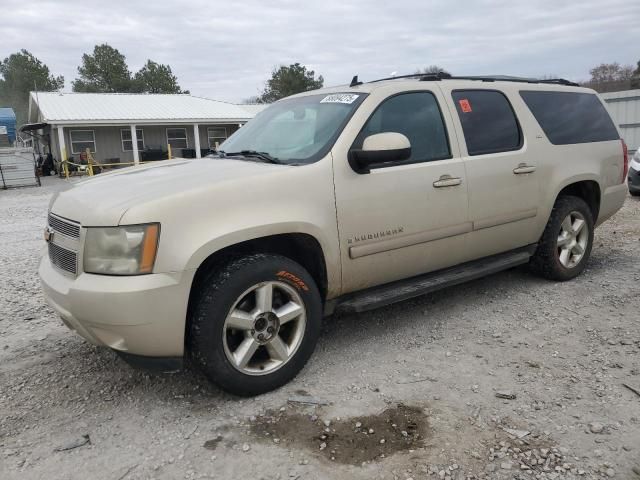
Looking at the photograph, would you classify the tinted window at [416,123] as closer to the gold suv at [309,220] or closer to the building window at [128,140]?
the gold suv at [309,220]

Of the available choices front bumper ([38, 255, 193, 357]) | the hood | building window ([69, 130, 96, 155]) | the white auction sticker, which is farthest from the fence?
front bumper ([38, 255, 193, 357])

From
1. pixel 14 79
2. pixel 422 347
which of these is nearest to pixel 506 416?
pixel 422 347

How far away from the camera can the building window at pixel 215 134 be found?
29.8 m

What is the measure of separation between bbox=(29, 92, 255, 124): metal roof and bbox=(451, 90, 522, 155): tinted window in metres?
23.3

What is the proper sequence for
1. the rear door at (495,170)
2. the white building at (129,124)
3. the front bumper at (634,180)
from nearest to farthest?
the rear door at (495,170)
the front bumper at (634,180)
the white building at (129,124)

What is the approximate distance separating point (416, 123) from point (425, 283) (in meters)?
1.18

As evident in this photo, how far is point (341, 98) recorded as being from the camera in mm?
3748

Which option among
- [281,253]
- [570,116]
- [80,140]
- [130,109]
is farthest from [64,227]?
[130,109]

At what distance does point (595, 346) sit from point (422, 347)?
46.9 inches

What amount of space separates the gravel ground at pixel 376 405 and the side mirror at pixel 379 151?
1337 millimetres

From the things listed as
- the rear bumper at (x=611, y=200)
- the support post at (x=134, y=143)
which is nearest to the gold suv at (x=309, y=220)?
the rear bumper at (x=611, y=200)

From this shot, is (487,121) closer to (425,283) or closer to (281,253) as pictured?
(425,283)

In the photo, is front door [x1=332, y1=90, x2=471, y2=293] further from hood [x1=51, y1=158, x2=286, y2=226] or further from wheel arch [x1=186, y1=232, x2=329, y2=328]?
hood [x1=51, y1=158, x2=286, y2=226]

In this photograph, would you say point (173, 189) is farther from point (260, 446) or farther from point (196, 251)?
point (260, 446)
